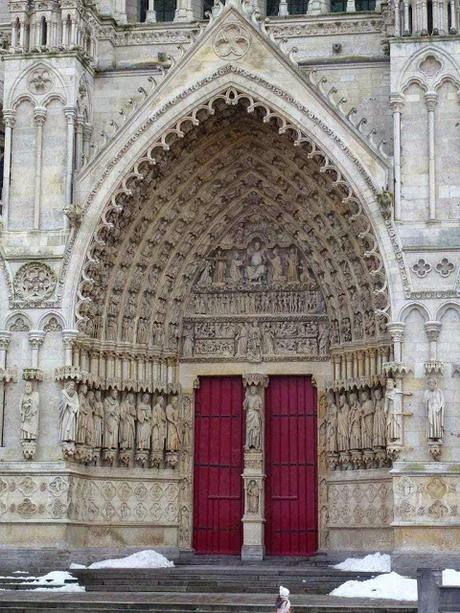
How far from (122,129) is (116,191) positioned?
103 centimetres

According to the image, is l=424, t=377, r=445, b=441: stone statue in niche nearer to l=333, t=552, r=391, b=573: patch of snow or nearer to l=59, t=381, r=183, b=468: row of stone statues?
l=333, t=552, r=391, b=573: patch of snow

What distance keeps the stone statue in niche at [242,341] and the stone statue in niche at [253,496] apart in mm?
2255

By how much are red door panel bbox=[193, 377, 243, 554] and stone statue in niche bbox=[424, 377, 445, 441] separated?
4.09 meters

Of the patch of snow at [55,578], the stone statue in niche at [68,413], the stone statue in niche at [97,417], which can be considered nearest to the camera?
the patch of snow at [55,578]

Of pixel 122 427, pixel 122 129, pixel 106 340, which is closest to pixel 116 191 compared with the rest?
pixel 122 129

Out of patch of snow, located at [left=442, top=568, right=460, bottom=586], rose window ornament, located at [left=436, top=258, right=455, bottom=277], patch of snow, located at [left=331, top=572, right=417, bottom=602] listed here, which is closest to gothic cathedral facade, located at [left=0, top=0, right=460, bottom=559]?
rose window ornament, located at [left=436, top=258, right=455, bottom=277]

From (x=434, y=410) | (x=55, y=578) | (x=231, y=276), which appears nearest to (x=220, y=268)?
(x=231, y=276)

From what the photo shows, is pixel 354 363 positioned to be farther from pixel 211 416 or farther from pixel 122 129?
pixel 122 129

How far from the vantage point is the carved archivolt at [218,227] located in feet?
66.9

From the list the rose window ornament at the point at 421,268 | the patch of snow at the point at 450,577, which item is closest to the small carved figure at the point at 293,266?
the rose window ornament at the point at 421,268

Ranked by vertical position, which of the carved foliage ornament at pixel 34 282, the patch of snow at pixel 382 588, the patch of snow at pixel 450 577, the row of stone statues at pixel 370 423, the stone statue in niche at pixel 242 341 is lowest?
the patch of snow at pixel 382 588

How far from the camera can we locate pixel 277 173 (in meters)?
21.5

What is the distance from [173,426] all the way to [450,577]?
19.6 ft

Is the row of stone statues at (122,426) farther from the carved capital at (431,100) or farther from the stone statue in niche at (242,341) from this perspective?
the carved capital at (431,100)
